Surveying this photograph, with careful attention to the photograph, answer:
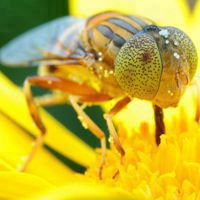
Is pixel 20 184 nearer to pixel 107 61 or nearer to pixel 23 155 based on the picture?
pixel 107 61

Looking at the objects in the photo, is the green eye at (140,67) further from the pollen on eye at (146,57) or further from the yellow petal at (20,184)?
the yellow petal at (20,184)

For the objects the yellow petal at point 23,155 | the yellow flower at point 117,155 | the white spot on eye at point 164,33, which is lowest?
the yellow petal at point 23,155

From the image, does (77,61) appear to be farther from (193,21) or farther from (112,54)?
(193,21)

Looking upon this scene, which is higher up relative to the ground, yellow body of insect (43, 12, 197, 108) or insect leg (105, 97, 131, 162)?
yellow body of insect (43, 12, 197, 108)

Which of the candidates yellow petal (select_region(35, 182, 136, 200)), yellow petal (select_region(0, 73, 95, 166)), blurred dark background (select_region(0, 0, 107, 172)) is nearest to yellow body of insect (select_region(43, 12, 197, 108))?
yellow petal (select_region(35, 182, 136, 200))

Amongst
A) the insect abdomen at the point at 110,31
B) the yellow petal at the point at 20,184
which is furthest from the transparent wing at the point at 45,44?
the yellow petal at the point at 20,184

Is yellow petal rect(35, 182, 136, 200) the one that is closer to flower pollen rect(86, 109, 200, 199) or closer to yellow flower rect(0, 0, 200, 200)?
yellow flower rect(0, 0, 200, 200)
